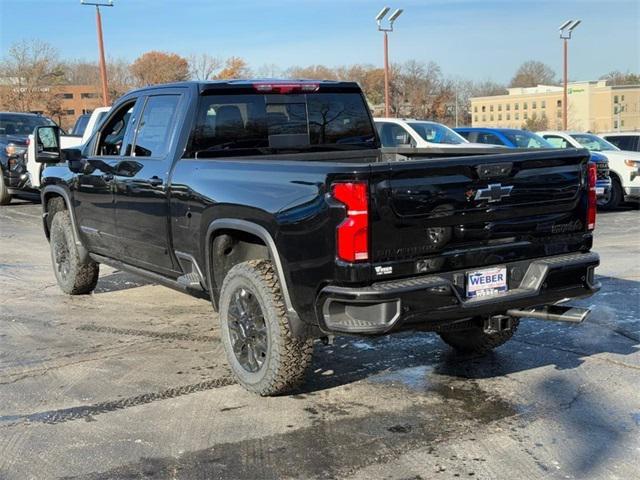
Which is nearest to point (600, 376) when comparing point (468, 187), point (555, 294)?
point (555, 294)

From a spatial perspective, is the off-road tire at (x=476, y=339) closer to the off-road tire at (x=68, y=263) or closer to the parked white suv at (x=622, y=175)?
the off-road tire at (x=68, y=263)

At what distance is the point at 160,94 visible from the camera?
5.77 m

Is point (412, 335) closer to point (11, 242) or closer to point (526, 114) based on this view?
point (11, 242)

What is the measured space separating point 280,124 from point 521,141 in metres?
11.3

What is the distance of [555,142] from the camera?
57.2 feet

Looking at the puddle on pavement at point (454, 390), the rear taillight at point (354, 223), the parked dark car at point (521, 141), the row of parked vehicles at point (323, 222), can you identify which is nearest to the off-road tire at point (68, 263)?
the row of parked vehicles at point (323, 222)

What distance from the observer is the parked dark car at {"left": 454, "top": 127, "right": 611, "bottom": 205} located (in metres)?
14.7

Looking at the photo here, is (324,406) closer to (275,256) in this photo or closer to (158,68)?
(275,256)

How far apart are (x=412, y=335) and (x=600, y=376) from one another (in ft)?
5.14

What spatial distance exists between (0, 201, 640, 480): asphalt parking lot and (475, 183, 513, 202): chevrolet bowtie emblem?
Answer: 127 centimetres

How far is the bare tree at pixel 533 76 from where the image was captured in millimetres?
153625

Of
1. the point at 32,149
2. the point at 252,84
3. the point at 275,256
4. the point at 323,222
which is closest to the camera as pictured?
the point at 323,222

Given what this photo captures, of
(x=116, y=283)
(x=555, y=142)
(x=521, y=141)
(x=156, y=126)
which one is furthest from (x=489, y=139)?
(x=156, y=126)

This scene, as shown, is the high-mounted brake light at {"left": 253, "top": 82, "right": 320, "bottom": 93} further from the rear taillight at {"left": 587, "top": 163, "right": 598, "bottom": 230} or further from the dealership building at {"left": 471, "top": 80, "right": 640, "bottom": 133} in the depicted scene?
the dealership building at {"left": 471, "top": 80, "right": 640, "bottom": 133}
